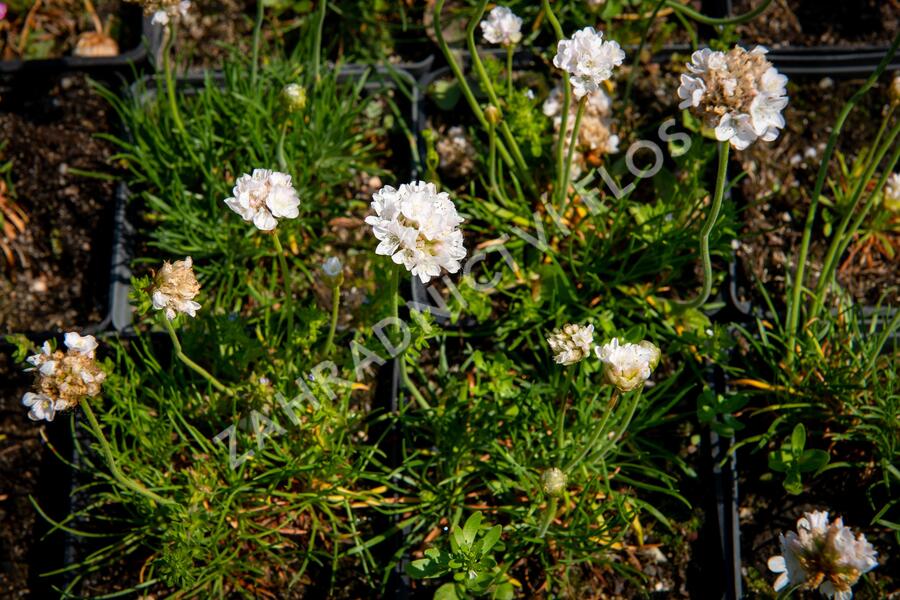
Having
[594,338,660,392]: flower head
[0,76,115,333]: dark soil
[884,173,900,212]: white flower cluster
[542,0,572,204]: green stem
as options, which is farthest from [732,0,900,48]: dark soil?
[0,76,115,333]: dark soil

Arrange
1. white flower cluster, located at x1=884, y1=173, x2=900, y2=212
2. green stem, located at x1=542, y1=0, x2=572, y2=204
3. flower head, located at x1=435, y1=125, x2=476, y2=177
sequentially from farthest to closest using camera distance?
flower head, located at x1=435, y1=125, x2=476, y2=177 < white flower cluster, located at x1=884, y1=173, x2=900, y2=212 < green stem, located at x1=542, y1=0, x2=572, y2=204

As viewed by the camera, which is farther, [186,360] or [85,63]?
[85,63]

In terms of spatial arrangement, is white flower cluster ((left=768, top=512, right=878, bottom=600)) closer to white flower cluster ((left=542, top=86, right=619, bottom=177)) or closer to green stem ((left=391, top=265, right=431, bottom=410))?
green stem ((left=391, top=265, right=431, bottom=410))

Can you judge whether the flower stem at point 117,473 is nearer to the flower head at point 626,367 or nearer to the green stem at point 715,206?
the flower head at point 626,367

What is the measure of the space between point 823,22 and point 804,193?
828mm

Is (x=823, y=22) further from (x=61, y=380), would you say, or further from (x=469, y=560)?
(x=61, y=380)

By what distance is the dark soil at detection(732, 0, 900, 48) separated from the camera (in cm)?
342

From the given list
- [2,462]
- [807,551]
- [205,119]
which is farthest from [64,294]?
[807,551]

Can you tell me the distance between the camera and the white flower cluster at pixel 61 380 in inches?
79.6

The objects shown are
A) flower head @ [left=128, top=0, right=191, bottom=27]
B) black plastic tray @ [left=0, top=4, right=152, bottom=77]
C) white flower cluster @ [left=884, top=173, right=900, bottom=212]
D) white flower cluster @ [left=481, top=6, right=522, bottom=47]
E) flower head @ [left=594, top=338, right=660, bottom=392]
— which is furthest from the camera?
black plastic tray @ [left=0, top=4, right=152, bottom=77]

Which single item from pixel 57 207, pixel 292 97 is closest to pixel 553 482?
pixel 292 97

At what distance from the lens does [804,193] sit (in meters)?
3.17

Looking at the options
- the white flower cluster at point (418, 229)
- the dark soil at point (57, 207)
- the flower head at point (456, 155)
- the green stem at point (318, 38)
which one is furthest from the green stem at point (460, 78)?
the dark soil at point (57, 207)

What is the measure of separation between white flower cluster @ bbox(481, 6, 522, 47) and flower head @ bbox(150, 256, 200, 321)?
4.19ft
